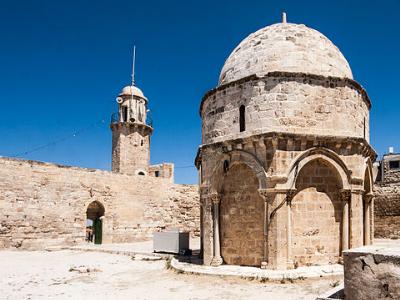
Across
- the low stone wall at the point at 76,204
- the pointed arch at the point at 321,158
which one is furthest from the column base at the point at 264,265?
the low stone wall at the point at 76,204

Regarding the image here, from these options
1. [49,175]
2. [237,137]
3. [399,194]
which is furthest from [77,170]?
[399,194]

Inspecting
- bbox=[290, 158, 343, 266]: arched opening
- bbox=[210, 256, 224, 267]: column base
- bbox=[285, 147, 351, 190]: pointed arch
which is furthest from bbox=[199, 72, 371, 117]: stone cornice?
bbox=[210, 256, 224, 267]: column base

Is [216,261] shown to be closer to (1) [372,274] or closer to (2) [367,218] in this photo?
(2) [367,218]

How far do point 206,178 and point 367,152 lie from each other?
4.61m

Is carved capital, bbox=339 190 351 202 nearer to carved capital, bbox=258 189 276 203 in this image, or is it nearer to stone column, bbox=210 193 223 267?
carved capital, bbox=258 189 276 203

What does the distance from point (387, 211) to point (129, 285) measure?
21988 millimetres

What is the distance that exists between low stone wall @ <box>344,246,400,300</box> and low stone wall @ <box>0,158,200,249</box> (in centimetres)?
1504

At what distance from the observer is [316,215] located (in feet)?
31.7

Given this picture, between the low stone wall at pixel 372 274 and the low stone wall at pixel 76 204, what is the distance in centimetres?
1504

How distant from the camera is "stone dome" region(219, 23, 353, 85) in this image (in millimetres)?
10266

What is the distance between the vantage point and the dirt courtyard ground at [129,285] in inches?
293

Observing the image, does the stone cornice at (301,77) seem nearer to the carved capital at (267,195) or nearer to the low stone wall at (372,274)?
the carved capital at (267,195)

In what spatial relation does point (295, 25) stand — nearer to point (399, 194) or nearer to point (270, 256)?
point (270, 256)

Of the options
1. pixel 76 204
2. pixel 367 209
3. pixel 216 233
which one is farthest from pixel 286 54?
pixel 76 204
